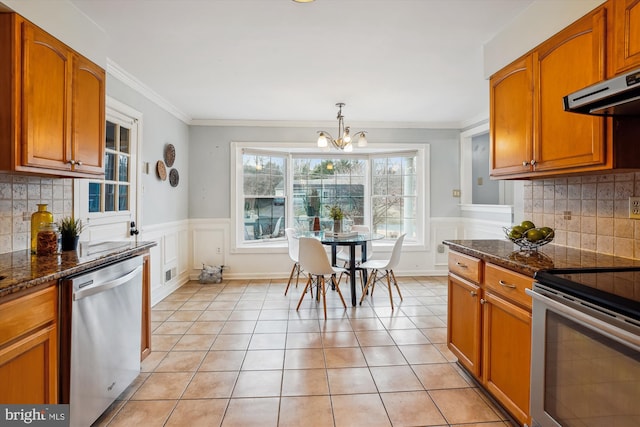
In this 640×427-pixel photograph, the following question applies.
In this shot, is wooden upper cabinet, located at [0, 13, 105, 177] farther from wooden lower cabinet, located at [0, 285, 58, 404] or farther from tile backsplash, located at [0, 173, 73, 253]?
wooden lower cabinet, located at [0, 285, 58, 404]

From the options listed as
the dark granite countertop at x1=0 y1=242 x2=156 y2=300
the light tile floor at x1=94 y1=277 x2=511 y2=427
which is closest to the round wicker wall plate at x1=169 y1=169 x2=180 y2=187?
the light tile floor at x1=94 y1=277 x2=511 y2=427

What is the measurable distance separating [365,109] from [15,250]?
3746mm

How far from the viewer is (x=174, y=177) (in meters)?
4.50

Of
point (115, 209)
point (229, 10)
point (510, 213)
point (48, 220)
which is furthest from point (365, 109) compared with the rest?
point (48, 220)

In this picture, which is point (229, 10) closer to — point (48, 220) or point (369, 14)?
point (369, 14)

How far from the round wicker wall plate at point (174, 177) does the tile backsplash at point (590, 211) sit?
154 inches

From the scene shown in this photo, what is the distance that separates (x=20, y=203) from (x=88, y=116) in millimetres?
670

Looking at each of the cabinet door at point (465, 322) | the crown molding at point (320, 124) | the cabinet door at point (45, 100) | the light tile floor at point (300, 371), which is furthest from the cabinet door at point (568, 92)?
the crown molding at point (320, 124)

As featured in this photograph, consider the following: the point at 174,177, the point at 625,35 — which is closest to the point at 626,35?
the point at 625,35

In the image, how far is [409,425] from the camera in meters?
1.85

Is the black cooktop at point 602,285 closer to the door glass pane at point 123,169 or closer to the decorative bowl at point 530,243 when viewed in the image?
the decorative bowl at point 530,243

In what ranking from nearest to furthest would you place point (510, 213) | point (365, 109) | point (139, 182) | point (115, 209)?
point (115, 209) < point (139, 182) < point (510, 213) < point (365, 109)

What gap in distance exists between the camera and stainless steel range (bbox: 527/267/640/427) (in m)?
1.14

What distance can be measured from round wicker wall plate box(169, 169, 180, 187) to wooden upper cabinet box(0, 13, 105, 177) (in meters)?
2.04
